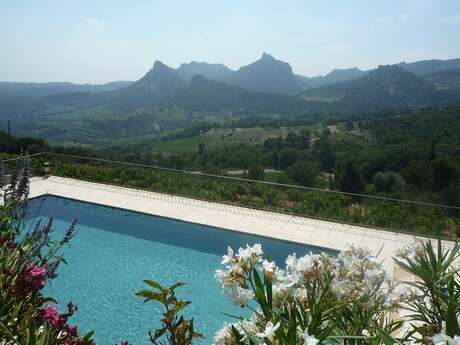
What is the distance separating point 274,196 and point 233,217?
1.30 m

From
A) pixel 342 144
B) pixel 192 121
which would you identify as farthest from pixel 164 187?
pixel 192 121

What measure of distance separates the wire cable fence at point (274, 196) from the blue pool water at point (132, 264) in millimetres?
1639

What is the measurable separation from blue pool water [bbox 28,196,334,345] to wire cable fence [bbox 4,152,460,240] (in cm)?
164

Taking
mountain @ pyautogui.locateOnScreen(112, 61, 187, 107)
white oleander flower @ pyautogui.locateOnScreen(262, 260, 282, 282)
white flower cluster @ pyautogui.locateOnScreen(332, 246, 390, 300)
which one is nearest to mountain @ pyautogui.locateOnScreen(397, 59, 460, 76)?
mountain @ pyautogui.locateOnScreen(112, 61, 187, 107)

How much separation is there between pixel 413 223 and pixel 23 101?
148 metres

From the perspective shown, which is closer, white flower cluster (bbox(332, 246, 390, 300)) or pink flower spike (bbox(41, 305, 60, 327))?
white flower cluster (bbox(332, 246, 390, 300))

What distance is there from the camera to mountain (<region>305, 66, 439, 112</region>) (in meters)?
105

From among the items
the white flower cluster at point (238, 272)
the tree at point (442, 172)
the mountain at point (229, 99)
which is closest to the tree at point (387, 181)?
the tree at point (442, 172)

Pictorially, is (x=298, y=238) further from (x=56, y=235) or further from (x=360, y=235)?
(x=56, y=235)

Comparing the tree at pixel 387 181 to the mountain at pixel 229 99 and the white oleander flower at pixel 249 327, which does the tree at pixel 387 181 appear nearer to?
the white oleander flower at pixel 249 327

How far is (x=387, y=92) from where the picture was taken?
4459 inches

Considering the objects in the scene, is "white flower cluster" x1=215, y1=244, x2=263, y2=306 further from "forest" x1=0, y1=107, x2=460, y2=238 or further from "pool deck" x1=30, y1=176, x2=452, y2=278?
"forest" x1=0, y1=107, x2=460, y2=238

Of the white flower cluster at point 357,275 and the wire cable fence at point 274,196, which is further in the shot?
the wire cable fence at point 274,196

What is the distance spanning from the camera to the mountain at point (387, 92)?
105250mm
